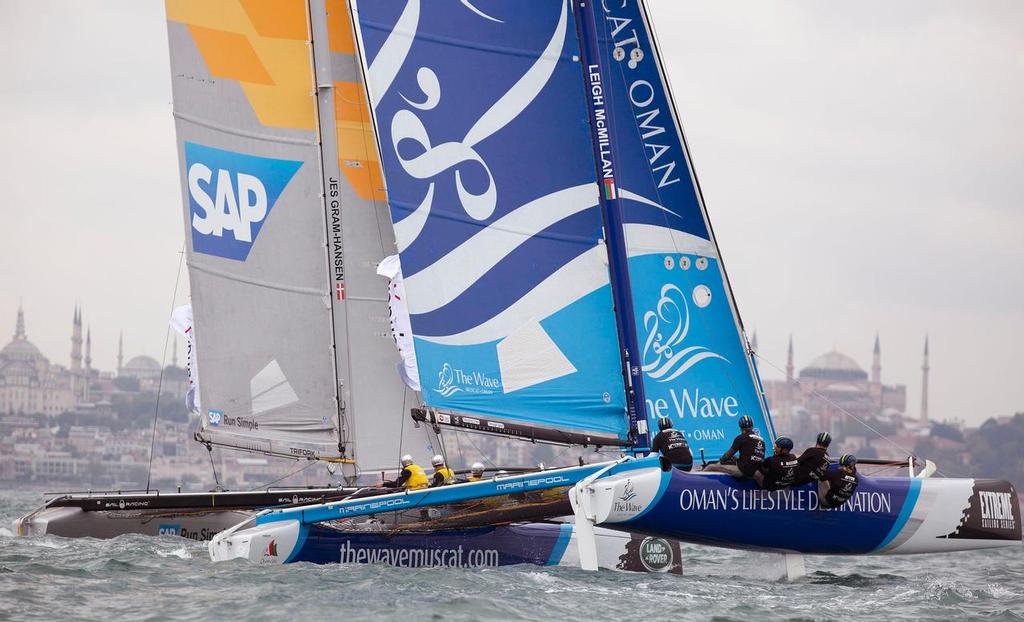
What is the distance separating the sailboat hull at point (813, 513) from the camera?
1202 cm

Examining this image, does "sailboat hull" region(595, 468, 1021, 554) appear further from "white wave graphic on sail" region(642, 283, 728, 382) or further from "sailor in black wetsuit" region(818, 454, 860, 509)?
"white wave graphic on sail" region(642, 283, 728, 382)

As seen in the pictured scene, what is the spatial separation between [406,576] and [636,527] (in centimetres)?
183

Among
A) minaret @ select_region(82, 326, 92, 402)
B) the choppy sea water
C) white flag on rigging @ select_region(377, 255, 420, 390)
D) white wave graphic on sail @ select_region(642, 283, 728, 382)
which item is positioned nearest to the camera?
the choppy sea water

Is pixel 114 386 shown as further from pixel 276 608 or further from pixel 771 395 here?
pixel 276 608

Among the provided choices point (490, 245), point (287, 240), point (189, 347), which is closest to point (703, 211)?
point (490, 245)

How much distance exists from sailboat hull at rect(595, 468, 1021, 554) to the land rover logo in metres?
1.22

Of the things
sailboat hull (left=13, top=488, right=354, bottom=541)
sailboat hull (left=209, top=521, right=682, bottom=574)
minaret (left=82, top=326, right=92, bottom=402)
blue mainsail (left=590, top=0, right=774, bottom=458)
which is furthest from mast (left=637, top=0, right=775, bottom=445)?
minaret (left=82, top=326, right=92, bottom=402)

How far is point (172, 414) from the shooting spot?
115562 millimetres

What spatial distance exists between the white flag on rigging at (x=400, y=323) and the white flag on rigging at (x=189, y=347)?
2.86 metres

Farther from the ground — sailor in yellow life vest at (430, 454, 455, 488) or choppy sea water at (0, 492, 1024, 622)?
sailor in yellow life vest at (430, 454, 455, 488)

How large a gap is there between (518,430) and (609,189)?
86.7 inches

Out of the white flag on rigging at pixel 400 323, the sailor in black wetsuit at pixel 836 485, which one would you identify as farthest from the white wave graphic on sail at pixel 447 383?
the sailor in black wetsuit at pixel 836 485

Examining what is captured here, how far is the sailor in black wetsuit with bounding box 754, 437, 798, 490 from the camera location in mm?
12359

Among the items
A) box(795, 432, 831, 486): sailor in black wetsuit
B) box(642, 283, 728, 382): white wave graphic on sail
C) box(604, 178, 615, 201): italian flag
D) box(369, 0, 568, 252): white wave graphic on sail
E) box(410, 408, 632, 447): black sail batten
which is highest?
box(369, 0, 568, 252): white wave graphic on sail
